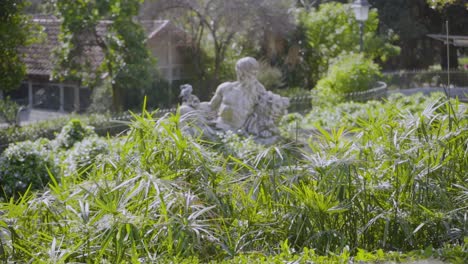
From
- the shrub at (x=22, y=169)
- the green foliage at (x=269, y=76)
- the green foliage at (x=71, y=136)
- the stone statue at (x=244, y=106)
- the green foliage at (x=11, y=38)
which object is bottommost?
the shrub at (x=22, y=169)

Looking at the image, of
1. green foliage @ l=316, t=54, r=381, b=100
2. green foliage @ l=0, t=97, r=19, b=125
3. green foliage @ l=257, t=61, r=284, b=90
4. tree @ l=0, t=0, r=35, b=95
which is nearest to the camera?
tree @ l=0, t=0, r=35, b=95

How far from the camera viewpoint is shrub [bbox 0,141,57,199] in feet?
33.4

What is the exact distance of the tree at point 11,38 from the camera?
57.9ft

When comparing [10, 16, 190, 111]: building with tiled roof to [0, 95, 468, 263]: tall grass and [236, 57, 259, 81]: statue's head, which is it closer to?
[236, 57, 259, 81]: statue's head

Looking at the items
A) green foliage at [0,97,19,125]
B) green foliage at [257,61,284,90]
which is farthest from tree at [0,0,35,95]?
green foliage at [257,61,284,90]

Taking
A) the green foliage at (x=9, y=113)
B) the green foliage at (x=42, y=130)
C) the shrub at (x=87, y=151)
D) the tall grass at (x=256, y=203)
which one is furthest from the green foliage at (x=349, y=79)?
the tall grass at (x=256, y=203)

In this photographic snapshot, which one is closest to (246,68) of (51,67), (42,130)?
(42,130)

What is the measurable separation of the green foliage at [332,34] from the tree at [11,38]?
13.1 m

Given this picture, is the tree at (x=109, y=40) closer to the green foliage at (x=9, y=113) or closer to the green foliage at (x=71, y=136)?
the green foliage at (x=9, y=113)

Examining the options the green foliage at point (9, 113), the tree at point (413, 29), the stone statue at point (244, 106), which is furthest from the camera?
the tree at point (413, 29)

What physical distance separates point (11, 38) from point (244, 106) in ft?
25.4

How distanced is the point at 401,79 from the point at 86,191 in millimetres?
24310

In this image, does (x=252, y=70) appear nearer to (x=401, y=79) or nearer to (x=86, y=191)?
(x=86, y=191)

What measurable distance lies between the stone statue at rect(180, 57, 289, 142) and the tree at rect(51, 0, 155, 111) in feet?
29.4
